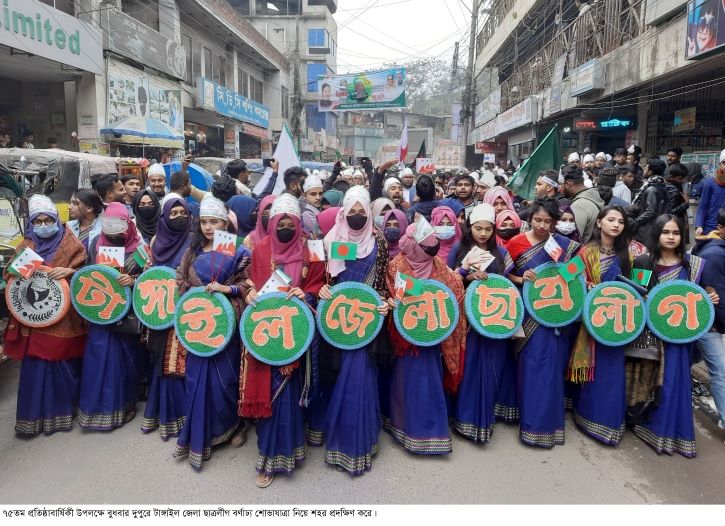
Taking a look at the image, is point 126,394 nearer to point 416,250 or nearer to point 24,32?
point 416,250

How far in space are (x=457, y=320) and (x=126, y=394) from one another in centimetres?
239

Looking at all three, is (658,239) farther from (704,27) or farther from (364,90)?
(364,90)

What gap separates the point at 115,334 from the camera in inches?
140

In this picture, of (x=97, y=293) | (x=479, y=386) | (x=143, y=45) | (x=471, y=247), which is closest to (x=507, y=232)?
(x=471, y=247)

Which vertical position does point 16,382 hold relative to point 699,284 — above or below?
below

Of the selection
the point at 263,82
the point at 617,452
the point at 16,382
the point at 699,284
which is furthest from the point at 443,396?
the point at 263,82

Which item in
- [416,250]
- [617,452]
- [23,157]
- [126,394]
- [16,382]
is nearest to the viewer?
[416,250]

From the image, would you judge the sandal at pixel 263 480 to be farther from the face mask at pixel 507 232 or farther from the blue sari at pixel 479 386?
the face mask at pixel 507 232

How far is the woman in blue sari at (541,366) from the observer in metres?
3.38

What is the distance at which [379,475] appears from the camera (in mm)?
3084

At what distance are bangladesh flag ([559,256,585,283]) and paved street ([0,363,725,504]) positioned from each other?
115cm

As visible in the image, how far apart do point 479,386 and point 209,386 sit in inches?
69.1

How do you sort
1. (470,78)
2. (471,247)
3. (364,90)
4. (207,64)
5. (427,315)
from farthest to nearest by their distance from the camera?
(364,90) → (470,78) → (207,64) → (471,247) → (427,315)

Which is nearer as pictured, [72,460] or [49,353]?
[72,460]
